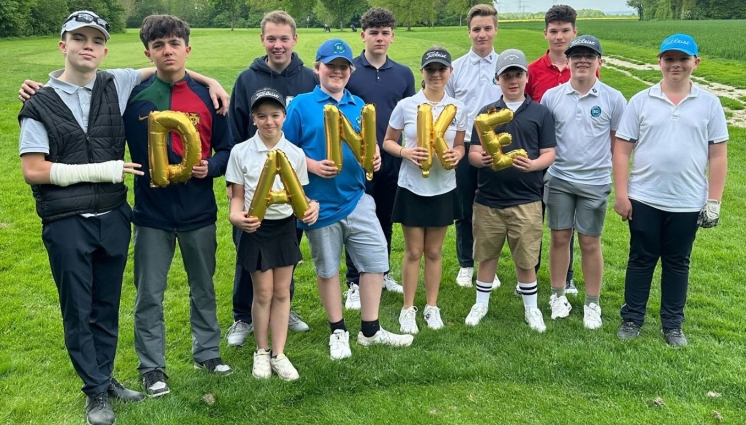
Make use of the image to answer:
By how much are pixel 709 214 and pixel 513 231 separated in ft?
5.00

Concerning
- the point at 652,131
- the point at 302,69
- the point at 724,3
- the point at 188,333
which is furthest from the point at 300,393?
the point at 724,3

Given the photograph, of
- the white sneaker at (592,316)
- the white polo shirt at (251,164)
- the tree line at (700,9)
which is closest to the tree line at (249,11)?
the tree line at (700,9)

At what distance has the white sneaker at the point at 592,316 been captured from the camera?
5.32 m

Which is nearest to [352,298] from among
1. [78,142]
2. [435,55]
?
[435,55]

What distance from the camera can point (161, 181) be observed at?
388 cm

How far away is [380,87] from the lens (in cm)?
549

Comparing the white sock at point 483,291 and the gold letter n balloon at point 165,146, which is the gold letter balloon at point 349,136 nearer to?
the gold letter n balloon at point 165,146

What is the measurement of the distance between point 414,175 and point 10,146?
10.4m

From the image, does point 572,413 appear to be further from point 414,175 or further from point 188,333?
point 188,333

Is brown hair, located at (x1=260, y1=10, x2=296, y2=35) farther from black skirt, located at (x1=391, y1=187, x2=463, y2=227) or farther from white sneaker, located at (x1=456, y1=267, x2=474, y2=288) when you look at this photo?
white sneaker, located at (x1=456, y1=267, x2=474, y2=288)

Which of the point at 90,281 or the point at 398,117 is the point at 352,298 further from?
the point at 90,281

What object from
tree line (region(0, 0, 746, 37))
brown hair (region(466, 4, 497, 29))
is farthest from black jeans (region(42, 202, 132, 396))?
tree line (region(0, 0, 746, 37))

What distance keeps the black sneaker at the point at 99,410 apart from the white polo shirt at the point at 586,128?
158 inches

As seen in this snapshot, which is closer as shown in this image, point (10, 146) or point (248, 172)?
point (248, 172)
